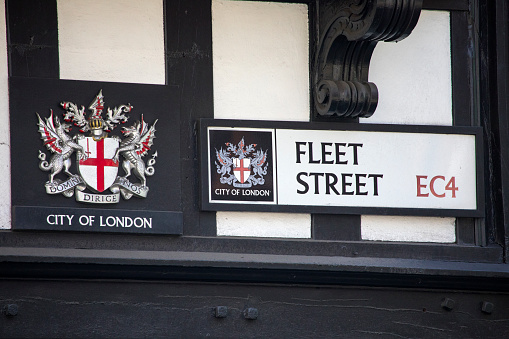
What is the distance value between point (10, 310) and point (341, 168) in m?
2.03

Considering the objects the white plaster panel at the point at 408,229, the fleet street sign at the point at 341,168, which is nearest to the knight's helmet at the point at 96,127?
the fleet street sign at the point at 341,168

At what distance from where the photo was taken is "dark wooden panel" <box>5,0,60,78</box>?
5.46 m

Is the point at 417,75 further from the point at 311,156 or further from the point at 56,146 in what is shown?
the point at 56,146

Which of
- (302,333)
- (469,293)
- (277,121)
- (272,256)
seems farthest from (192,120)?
(469,293)

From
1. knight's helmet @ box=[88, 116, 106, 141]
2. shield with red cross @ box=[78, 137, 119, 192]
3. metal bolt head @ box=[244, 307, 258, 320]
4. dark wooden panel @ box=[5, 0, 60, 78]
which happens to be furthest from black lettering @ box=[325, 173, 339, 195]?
dark wooden panel @ box=[5, 0, 60, 78]

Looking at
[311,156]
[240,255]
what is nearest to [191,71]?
[311,156]

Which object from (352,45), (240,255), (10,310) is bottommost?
(10,310)

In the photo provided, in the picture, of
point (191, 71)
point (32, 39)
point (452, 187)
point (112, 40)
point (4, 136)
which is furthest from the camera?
point (452, 187)

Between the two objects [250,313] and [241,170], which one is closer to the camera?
[250,313]

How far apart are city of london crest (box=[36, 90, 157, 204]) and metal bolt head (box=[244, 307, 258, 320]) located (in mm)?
862

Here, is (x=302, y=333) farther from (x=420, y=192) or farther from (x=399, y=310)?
(x=420, y=192)

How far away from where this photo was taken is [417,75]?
19.7 ft

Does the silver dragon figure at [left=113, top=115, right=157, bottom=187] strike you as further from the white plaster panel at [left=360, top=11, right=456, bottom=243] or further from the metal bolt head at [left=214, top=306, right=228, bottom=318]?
the white plaster panel at [left=360, top=11, right=456, bottom=243]

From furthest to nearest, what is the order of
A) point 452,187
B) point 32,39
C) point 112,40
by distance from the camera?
point 452,187 < point 112,40 < point 32,39
